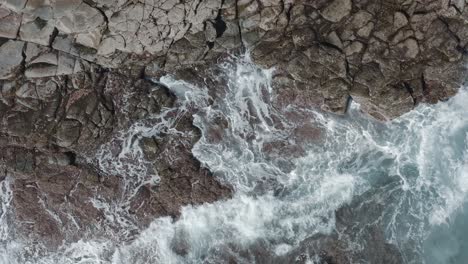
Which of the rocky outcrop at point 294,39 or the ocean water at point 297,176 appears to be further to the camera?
the ocean water at point 297,176

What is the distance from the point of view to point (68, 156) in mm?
18156

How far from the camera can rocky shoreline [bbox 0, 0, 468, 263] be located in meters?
17.0

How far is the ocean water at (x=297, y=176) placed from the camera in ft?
56.6

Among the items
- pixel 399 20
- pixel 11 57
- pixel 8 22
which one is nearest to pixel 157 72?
pixel 11 57

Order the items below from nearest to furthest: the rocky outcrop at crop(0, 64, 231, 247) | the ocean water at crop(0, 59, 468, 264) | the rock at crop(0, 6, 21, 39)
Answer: the ocean water at crop(0, 59, 468, 264)
the rock at crop(0, 6, 21, 39)
the rocky outcrop at crop(0, 64, 231, 247)

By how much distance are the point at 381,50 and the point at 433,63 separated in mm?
1898

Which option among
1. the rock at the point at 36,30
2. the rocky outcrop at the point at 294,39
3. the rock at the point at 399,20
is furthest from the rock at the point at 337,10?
the rock at the point at 36,30

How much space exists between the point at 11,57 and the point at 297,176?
37.6 feet

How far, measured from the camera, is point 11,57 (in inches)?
699

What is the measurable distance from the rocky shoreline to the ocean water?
0.44 meters

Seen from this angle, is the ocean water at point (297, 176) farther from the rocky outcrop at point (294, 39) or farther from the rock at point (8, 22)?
the rock at point (8, 22)

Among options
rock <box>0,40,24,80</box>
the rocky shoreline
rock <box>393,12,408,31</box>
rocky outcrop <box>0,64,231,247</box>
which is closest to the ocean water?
rocky outcrop <box>0,64,231,247</box>

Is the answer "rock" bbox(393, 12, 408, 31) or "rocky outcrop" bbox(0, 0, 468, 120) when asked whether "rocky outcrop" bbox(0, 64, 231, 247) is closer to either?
"rocky outcrop" bbox(0, 0, 468, 120)

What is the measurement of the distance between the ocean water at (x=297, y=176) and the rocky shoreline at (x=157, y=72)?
1.43 ft
